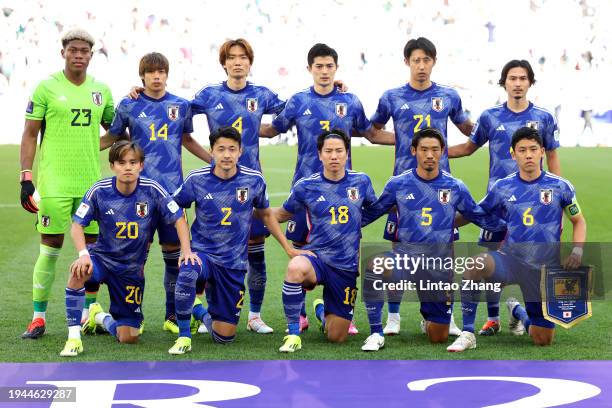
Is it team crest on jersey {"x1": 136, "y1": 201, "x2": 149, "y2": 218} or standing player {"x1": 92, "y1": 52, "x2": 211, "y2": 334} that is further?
standing player {"x1": 92, "y1": 52, "x2": 211, "y2": 334}

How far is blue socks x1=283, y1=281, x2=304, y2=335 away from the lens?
576 cm

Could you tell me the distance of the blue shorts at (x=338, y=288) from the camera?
6.01m

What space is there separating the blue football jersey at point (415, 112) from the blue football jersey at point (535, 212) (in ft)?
2.08

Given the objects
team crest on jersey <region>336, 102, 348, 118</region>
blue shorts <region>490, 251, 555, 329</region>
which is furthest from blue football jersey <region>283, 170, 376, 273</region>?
blue shorts <region>490, 251, 555, 329</region>

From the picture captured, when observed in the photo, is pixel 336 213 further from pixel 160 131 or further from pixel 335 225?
pixel 160 131

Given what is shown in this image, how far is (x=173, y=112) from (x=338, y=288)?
4.97 ft

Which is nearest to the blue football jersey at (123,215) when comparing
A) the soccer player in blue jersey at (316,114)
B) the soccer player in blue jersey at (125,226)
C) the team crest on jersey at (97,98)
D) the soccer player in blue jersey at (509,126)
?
the soccer player in blue jersey at (125,226)

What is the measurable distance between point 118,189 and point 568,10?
22.1 meters

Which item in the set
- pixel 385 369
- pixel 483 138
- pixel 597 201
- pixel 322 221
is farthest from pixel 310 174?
pixel 597 201

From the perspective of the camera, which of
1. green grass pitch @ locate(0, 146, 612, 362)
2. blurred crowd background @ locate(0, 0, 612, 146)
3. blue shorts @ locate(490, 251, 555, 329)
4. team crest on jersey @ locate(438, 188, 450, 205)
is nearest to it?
green grass pitch @ locate(0, 146, 612, 362)

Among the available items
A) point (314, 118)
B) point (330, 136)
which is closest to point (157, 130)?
point (314, 118)

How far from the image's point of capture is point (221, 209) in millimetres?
5953

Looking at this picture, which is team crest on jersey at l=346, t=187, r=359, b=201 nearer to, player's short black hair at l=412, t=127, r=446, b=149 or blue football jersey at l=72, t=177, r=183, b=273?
player's short black hair at l=412, t=127, r=446, b=149

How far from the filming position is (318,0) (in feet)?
87.3
